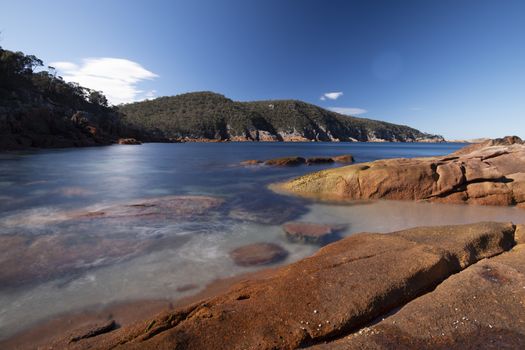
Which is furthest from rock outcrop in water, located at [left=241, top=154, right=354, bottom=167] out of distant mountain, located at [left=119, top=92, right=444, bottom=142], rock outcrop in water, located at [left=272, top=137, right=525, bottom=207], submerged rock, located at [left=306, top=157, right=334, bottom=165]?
distant mountain, located at [left=119, top=92, right=444, bottom=142]

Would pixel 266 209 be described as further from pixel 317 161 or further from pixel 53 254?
pixel 317 161

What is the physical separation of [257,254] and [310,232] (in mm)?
2511

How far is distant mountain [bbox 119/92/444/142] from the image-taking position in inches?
5694

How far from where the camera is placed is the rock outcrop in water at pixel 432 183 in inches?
522

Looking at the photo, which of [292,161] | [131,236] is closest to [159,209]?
[131,236]

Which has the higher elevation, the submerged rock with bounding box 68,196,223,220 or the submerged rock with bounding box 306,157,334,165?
the submerged rock with bounding box 306,157,334,165

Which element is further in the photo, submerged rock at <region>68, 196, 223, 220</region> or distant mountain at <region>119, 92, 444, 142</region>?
distant mountain at <region>119, 92, 444, 142</region>

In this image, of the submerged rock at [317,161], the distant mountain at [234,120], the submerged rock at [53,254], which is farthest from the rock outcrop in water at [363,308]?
the distant mountain at [234,120]

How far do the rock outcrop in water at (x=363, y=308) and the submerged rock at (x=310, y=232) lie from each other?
10.7ft

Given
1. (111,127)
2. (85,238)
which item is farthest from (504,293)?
(111,127)

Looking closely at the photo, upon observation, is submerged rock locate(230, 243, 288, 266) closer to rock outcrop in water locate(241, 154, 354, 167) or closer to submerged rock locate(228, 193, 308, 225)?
submerged rock locate(228, 193, 308, 225)

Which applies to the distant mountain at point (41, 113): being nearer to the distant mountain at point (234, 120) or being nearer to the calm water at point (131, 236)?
the calm water at point (131, 236)

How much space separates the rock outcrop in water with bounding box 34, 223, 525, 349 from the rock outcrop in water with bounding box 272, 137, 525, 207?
9.01 metres

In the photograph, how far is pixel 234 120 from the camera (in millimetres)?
154125
